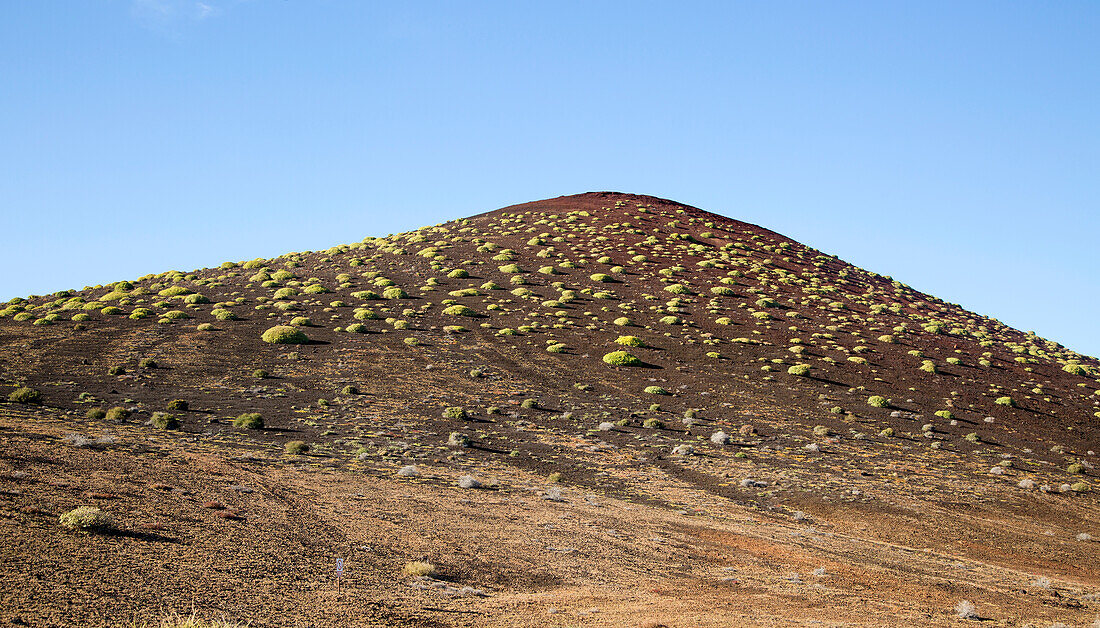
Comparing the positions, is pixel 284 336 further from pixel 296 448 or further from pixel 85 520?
pixel 85 520

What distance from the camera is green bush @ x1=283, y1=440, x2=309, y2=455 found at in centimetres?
2978

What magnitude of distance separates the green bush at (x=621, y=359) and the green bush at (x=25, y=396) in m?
35.2

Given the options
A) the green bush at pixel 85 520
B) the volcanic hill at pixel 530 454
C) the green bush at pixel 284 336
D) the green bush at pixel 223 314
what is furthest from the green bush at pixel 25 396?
the green bush at pixel 223 314

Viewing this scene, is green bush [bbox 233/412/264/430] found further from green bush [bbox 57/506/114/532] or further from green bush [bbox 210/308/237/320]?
green bush [bbox 210/308/237/320]

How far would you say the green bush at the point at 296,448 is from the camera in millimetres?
29781

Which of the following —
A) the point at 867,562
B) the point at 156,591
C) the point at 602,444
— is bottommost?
the point at 156,591

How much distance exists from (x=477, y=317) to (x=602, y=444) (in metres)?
27.0

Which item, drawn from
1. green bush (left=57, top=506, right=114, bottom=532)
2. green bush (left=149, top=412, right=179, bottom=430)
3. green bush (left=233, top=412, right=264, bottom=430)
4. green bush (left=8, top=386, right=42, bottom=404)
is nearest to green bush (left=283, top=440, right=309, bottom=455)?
green bush (left=233, top=412, right=264, bottom=430)

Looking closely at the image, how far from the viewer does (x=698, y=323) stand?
63.7 meters

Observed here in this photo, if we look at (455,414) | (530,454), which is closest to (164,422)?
(455,414)

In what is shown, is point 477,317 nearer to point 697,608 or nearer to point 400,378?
point 400,378

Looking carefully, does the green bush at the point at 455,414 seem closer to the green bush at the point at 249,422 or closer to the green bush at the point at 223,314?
the green bush at the point at 249,422

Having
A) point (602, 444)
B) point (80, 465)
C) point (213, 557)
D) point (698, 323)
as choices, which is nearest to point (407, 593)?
point (213, 557)

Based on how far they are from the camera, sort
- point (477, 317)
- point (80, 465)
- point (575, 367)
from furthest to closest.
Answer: point (477, 317) → point (575, 367) → point (80, 465)
